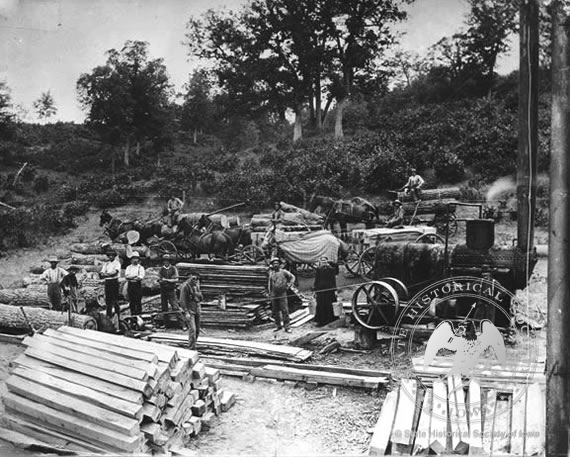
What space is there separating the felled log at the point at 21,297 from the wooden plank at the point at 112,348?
9.09ft

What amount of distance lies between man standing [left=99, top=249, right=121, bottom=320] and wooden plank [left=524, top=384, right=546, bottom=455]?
7.97m

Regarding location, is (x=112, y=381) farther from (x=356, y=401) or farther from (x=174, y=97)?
(x=174, y=97)

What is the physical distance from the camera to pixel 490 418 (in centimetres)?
713

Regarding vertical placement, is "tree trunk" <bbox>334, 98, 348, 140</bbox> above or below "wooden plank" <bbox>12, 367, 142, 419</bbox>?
above

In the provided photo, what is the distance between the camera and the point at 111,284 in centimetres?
1215

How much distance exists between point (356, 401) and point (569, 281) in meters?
3.43

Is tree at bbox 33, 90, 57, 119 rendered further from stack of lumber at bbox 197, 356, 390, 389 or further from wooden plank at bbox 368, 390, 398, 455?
wooden plank at bbox 368, 390, 398, 455

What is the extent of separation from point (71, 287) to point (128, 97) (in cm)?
385

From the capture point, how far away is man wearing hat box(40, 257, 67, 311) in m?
11.1

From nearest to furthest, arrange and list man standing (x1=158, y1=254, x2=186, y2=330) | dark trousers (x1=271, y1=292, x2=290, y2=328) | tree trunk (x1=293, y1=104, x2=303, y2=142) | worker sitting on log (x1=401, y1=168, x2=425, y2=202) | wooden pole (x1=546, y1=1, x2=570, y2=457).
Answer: wooden pole (x1=546, y1=1, x2=570, y2=457) < tree trunk (x1=293, y1=104, x2=303, y2=142) < dark trousers (x1=271, y1=292, x2=290, y2=328) < man standing (x1=158, y1=254, x2=186, y2=330) < worker sitting on log (x1=401, y1=168, x2=425, y2=202)

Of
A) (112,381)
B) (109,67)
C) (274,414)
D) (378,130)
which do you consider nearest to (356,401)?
(274,414)

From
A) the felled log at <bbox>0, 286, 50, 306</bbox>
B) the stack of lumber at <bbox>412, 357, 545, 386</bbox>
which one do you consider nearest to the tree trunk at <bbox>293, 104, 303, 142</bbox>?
the stack of lumber at <bbox>412, 357, 545, 386</bbox>

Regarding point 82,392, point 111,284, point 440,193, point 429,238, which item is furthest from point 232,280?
point 82,392

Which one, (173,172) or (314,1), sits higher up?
(314,1)
